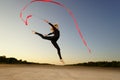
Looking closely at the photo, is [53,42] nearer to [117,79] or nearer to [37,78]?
[37,78]

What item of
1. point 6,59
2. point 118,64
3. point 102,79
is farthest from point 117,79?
point 6,59

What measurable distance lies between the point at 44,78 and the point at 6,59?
104ft

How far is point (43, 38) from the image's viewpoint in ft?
48.8

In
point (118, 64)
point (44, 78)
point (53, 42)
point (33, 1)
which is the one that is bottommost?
point (118, 64)

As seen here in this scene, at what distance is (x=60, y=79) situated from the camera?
1816cm

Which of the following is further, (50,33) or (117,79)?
(117,79)

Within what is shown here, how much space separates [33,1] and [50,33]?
237 cm

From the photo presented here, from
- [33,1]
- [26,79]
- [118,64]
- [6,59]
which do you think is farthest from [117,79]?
[6,59]

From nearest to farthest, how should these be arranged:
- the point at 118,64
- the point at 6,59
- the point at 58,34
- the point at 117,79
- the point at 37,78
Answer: the point at 58,34
the point at 37,78
the point at 117,79
the point at 118,64
the point at 6,59

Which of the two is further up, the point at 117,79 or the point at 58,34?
the point at 58,34

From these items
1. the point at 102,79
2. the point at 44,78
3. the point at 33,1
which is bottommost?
the point at 102,79

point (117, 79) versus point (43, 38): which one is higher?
point (43, 38)

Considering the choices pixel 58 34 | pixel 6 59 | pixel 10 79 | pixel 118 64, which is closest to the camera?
pixel 58 34

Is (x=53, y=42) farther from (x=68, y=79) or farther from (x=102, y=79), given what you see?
(x=102, y=79)
